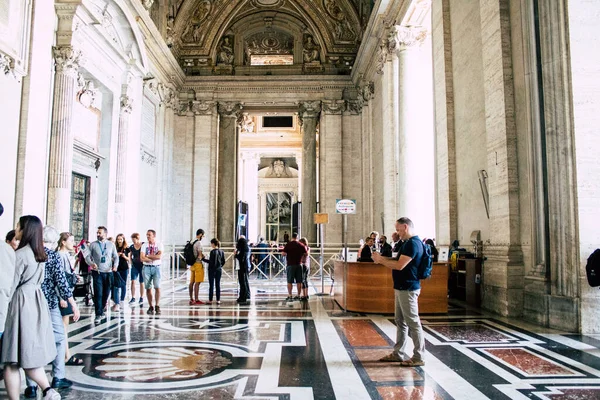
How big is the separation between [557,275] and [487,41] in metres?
4.28

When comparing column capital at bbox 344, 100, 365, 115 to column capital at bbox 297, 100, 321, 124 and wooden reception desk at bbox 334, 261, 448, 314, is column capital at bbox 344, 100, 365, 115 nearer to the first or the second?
column capital at bbox 297, 100, 321, 124

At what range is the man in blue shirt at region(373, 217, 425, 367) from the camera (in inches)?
190

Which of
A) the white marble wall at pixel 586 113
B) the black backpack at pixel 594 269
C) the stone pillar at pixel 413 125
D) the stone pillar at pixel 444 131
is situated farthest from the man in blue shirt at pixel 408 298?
the stone pillar at pixel 413 125

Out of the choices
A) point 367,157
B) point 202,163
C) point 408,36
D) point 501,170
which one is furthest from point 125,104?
point 501,170

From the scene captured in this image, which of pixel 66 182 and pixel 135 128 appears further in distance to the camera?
pixel 135 128

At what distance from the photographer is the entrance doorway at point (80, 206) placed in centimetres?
1209

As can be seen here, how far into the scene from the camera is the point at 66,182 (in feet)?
34.3

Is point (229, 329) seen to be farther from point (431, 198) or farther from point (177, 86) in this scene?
point (177, 86)

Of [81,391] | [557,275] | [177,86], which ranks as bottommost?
[81,391]

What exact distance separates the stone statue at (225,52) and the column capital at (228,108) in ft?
6.45

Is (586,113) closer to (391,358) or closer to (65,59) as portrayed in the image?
(391,358)

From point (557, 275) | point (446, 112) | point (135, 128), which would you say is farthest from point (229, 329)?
point (135, 128)

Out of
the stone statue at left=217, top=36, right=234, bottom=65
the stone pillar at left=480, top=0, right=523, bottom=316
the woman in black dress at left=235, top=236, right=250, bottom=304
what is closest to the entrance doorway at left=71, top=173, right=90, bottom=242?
the woman in black dress at left=235, top=236, right=250, bottom=304

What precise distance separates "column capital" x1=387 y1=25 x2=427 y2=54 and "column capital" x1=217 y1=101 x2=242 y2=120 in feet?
29.7
